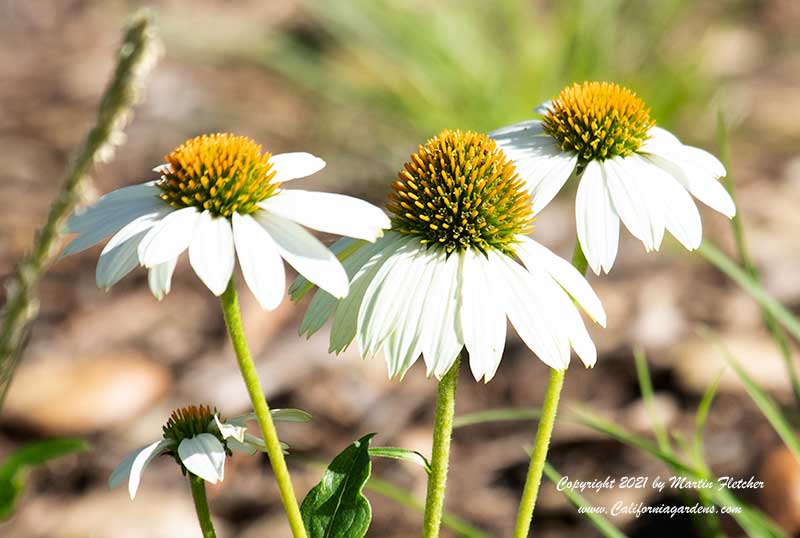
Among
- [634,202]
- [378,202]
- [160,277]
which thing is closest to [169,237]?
[160,277]

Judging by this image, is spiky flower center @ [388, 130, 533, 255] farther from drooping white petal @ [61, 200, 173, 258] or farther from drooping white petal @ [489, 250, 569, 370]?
drooping white petal @ [61, 200, 173, 258]

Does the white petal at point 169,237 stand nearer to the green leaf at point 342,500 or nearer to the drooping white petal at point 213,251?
the drooping white petal at point 213,251

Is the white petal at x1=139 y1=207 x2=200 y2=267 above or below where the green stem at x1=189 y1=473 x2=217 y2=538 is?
above

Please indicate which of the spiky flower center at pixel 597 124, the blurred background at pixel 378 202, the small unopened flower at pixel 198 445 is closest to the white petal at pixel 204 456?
the small unopened flower at pixel 198 445

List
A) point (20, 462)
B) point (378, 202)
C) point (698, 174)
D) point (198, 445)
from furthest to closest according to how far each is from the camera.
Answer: point (378, 202)
point (20, 462)
point (698, 174)
point (198, 445)

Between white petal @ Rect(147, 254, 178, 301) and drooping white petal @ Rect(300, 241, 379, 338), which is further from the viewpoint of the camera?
drooping white petal @ Rect(300, 241, 379, 338)

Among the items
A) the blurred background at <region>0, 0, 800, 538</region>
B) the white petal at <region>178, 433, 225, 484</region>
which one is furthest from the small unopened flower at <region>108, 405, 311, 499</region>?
the blurred background at <region>0, 0, 800, 538</region>

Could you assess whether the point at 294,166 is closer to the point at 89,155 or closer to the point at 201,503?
the point at 89,155
